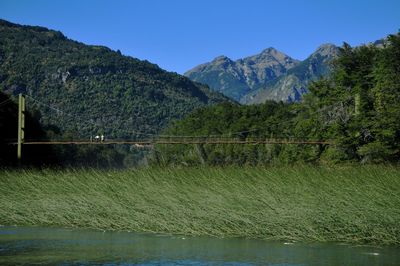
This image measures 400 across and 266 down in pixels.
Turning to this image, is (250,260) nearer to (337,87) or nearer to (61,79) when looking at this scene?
(337,87)

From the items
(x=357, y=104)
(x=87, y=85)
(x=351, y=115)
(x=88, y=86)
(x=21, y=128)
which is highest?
(x=87, y=85)

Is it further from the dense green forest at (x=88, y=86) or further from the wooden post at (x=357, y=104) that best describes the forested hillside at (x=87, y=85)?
the wooden post at (x=357, y=104)

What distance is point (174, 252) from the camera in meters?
8.91

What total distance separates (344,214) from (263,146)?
45998 mm

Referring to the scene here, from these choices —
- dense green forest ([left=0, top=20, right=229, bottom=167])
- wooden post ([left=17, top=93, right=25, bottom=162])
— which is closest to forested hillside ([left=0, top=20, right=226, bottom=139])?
dense green forest ([left=0, top=20, right=229, bottom=167])

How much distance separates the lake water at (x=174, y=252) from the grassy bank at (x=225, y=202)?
0.30 m

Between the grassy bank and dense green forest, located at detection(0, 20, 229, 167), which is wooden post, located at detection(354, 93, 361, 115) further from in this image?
dense green forest, located at detection(0, 20, 229, 167)

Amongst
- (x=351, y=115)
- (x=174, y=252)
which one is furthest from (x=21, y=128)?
(x=174, y=252)

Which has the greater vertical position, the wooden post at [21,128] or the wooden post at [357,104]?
the wooden post at [357,104]

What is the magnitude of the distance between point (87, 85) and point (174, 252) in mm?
114990

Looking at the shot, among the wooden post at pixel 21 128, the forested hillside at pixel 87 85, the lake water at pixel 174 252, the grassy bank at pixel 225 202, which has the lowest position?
the lake water at pixel 174 252

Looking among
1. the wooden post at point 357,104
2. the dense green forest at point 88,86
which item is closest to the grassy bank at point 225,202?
the wooden post at point 357,104

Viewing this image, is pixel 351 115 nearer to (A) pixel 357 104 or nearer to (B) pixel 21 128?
(A) pixel 357 104

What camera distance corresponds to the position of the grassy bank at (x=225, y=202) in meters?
9.52
